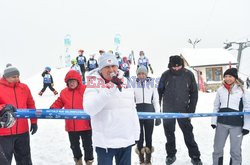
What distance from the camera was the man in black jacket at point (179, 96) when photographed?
17.6 ft

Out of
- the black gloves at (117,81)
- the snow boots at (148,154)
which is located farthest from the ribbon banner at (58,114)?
the black gloves at (117,81)

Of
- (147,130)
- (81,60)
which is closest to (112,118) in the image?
(147,130)

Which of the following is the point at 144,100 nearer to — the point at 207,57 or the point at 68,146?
the point at 68,146

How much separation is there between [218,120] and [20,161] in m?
3.35

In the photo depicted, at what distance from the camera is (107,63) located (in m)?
3.24

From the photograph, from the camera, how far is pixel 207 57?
32.7 metres

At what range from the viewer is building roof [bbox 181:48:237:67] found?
103 ft

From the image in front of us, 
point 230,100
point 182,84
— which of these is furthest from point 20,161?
point 230,100

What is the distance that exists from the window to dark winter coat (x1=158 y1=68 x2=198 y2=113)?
1052 inches

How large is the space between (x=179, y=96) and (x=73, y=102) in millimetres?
1948

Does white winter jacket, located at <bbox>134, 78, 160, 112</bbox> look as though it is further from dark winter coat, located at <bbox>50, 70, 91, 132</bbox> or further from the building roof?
the building roof

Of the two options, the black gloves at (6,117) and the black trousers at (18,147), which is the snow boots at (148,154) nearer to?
the black trousers at (18,147)

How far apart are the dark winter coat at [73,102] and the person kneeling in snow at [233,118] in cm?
228

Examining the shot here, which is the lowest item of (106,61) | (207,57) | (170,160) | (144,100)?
(170,160)
